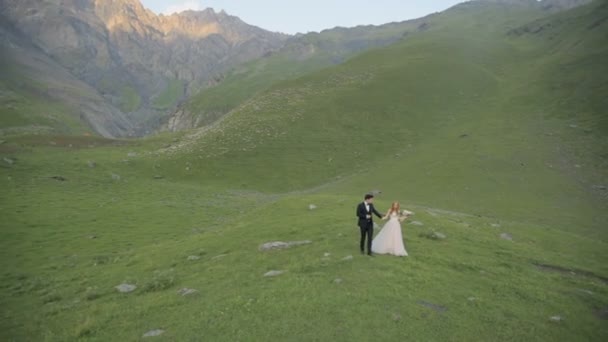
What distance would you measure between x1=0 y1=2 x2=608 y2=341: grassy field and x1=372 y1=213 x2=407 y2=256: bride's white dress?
1019 millimetres

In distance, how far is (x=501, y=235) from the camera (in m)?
28.1

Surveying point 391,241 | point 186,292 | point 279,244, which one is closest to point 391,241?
point 391,241

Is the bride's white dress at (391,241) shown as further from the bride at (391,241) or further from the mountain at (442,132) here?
the mountain at (442,132)

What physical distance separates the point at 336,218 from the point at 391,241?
8.32m

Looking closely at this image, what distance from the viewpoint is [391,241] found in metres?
20.7

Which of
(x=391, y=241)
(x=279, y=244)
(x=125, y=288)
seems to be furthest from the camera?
(x=279, y=244)

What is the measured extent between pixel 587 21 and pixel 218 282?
6726 inches

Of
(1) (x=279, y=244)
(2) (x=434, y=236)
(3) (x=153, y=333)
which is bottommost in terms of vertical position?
(3) (x=153, y=333)

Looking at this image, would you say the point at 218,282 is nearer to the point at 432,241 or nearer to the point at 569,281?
the point at 432,241

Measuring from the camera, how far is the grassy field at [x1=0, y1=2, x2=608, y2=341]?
14727 mm

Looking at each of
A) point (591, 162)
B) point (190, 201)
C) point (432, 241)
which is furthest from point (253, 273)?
point (591, 162)

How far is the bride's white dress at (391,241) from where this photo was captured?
20625 millimetres

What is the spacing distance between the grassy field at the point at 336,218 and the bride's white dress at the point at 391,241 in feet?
3.34

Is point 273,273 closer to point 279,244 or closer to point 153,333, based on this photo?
point 279,244
